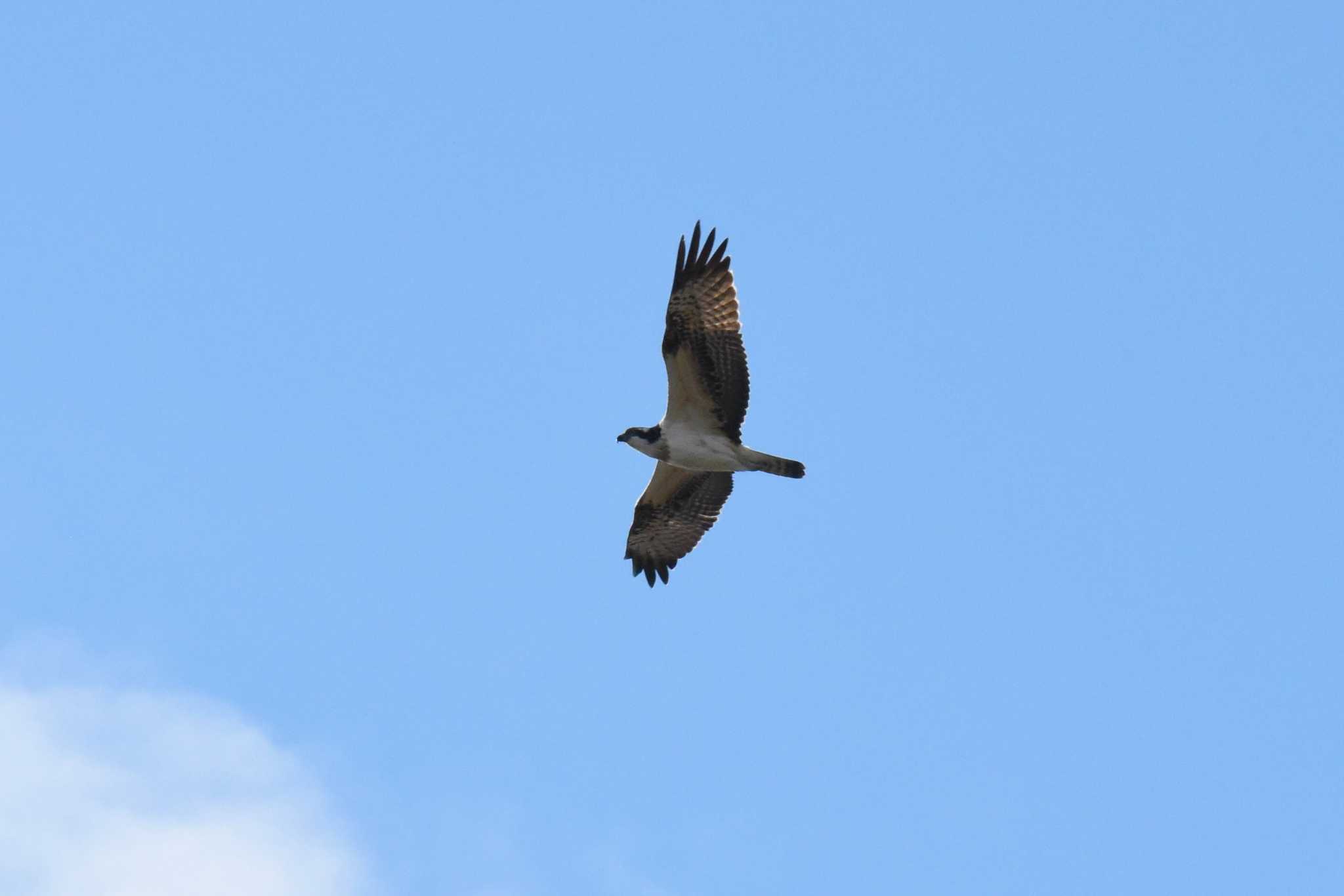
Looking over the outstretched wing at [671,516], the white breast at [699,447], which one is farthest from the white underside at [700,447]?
the outstretched wing at [671,516]

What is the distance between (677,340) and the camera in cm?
2209

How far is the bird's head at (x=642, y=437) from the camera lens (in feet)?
74.4

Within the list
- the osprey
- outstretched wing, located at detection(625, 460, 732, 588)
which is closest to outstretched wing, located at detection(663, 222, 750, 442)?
the osprey

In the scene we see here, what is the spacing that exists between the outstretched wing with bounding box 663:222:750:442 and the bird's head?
668mm

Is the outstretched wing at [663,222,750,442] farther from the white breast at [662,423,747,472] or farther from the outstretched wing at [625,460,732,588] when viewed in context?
the outstretched wing at [625,460,732,588]

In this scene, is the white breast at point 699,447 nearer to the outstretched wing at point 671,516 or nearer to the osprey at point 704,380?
the osprey at point 704,380

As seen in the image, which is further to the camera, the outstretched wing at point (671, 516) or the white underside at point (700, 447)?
the outstretched wing at point (671, 516)

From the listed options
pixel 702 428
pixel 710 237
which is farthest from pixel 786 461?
pixel 710 237

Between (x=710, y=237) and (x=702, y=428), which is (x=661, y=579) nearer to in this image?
(x=702, y=428)

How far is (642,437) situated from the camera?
22.7 m

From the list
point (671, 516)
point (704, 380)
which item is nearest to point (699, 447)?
point (704, 380)

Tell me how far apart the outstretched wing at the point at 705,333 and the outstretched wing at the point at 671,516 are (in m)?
1.97

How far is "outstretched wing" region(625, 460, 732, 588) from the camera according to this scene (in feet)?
79.7

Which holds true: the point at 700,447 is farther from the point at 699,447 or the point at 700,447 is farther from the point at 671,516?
the point at 671,516
